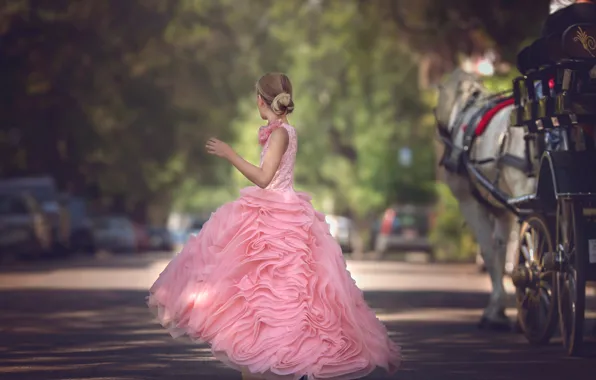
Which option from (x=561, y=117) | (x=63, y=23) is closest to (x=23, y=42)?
(x=63, y=23)

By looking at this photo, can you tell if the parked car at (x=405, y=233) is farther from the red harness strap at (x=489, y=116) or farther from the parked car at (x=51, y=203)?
the red harness strap at (x=489, y=116)

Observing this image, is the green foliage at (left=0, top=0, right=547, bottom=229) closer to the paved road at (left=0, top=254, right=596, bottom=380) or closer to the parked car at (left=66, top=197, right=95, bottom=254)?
the parked car at (left=66, top=197, right=95, bottom=254)

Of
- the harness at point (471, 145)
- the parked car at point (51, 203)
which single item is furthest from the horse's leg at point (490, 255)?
the parked car at point (51, 203)

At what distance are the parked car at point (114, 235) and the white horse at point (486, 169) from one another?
1630 inches

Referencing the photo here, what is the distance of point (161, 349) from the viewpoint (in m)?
13.7

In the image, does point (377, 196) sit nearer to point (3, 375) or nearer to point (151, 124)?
point (151, 124)

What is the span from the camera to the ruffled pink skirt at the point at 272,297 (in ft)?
30.2

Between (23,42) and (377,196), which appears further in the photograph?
(377,196)

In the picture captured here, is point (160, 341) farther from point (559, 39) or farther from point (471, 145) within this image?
point (559, 39)

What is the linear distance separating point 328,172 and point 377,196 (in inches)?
407

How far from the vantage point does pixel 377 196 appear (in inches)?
2943

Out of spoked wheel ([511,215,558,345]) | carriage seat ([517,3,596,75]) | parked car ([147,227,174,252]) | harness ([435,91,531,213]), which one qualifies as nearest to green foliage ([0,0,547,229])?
parked car ([147,227,174,252])

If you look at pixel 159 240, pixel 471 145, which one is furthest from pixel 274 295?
pixel 159 240

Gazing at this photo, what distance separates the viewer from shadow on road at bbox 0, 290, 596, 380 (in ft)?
37.4
